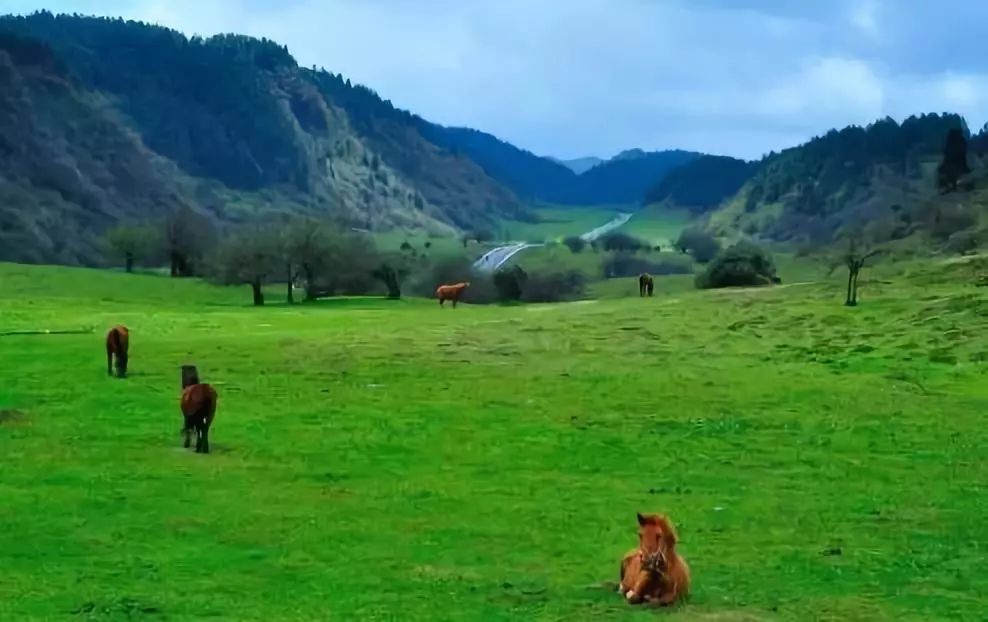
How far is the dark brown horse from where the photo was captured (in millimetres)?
23281

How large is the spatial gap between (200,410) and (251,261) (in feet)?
222

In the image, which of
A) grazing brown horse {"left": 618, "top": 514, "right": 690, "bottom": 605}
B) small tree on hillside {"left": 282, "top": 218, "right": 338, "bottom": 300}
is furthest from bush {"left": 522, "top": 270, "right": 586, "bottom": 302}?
grazing brown horse {"left": 618, "top": 514, "right": 690, "bottom": 605}

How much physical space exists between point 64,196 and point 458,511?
7055 inches

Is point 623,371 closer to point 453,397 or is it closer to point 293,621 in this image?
point 453,397

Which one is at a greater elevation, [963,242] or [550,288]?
[963,242]

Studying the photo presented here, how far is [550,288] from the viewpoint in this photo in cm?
11119

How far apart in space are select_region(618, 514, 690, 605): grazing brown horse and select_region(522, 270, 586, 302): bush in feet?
305

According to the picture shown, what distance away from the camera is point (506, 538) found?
1714cm

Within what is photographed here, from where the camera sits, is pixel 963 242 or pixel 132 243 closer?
pixel 963 242

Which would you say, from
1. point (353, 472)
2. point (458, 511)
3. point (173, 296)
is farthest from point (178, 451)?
point (173, 296)

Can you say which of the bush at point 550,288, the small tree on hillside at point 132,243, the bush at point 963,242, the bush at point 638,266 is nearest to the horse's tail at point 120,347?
the bush at point 963,242

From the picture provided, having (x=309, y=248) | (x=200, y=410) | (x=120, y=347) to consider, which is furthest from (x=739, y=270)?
(x=200, y=410)

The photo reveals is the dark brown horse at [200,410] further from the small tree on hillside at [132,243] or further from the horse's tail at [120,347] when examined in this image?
the small tree on hillside at [132,243]

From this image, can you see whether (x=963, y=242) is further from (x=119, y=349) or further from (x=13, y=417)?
(x=13, y=417)
